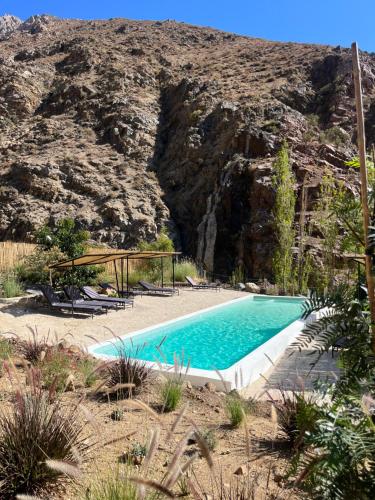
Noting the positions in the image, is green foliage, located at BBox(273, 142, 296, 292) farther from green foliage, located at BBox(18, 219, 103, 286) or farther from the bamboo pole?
the bamboo pole

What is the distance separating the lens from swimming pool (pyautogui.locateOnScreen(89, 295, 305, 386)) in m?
6.81

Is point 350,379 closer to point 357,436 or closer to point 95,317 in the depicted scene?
point 357,436

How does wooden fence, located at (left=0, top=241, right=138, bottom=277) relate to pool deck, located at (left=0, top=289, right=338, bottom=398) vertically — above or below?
above

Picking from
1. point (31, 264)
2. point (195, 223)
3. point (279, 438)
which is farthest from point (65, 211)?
point (279, 438)

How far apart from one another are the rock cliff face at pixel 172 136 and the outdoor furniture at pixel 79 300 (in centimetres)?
1113

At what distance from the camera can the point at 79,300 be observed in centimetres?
1159

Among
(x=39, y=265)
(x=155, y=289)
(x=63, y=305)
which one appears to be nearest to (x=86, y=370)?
(x=63, y=305)

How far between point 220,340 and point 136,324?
2.00m

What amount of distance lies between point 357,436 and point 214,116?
3019 centimetres

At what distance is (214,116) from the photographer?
3003cm

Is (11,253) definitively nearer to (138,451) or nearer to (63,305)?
(63,305)

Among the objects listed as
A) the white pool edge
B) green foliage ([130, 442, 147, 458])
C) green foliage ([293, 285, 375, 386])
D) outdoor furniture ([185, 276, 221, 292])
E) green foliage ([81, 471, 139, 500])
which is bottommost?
the white pool edge

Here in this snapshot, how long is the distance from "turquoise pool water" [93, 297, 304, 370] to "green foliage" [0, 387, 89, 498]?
3.66 meters

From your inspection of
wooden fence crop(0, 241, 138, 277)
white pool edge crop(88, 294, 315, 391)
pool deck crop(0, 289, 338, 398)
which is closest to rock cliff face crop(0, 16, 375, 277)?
wooden fence crop(0, 241, 138, 277)
